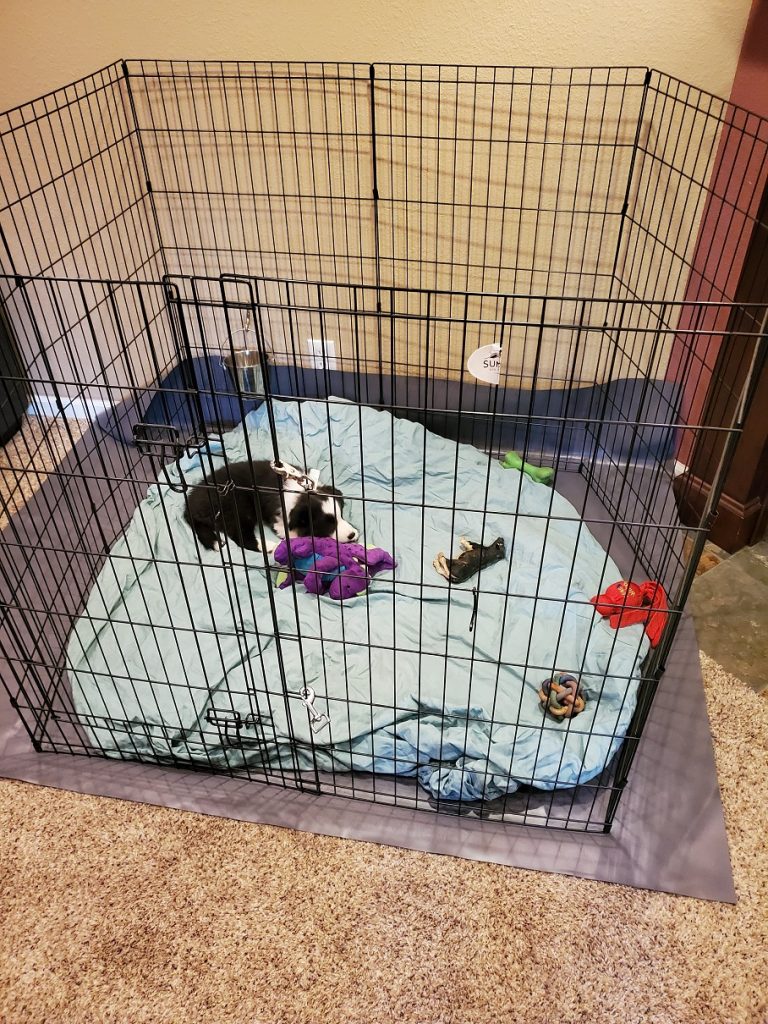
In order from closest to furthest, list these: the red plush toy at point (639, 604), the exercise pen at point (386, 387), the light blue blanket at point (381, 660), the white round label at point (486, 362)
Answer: the white round label at point (486, 362), the light blue blanket at point (381, 660), the exercise pen at point (386, 387), the red plush toy at point (639, 604)

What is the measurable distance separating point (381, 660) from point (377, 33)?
196 cm

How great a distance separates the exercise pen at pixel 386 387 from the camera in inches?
73.4

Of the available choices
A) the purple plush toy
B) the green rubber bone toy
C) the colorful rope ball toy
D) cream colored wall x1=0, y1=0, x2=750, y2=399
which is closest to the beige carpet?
the colorful rope ball toy

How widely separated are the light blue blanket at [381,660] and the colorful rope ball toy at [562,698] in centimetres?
3

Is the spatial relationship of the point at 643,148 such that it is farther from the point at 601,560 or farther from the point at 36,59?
the point at 36,59

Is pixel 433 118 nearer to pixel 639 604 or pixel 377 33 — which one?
pixel 377 33

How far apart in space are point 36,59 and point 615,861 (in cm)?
304

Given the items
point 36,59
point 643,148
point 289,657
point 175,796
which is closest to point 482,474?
point 289,657

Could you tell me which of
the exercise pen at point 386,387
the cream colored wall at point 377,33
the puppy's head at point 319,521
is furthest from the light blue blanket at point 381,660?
the cream colored wall at point 377,33

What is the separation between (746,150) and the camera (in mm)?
2250

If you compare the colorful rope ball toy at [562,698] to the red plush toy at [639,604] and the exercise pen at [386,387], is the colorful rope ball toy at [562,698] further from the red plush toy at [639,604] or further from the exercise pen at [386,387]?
the red plush toy at [639,604]

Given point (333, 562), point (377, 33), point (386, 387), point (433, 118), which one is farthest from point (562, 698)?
point (377, 33)

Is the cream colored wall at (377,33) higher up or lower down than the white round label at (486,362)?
higher up

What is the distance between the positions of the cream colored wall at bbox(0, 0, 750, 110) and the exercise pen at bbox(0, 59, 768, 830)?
0.06 meters
